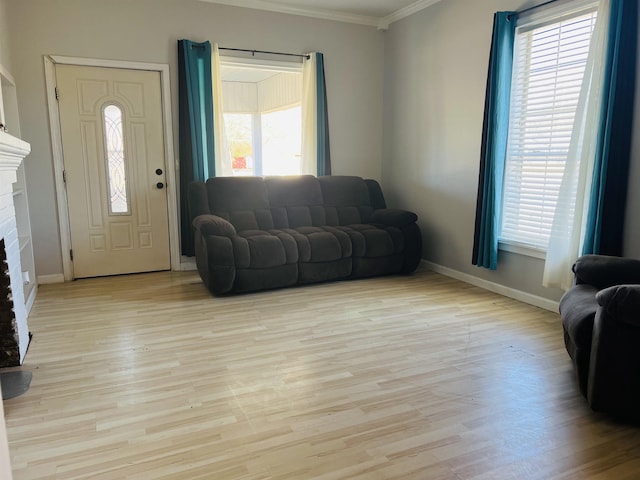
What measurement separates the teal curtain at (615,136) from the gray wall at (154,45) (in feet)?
9.39

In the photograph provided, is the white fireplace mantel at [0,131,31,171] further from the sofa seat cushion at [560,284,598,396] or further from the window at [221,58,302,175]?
the window at [221,58,302,175]

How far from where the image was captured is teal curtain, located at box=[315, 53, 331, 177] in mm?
5129

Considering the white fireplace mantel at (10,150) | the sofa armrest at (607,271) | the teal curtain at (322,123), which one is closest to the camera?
the white fireplace mantel at (10,150)

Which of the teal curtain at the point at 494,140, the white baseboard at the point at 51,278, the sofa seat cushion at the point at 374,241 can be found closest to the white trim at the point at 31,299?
the white baseboard at the point at 51,278

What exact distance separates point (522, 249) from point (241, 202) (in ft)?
8.46

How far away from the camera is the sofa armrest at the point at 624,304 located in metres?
1.92

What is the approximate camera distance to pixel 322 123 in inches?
205

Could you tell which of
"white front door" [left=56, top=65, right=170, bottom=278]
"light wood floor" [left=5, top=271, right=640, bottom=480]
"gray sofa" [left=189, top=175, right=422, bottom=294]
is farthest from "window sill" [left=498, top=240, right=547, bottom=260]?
"white front door" [left=56, top=65, right=170, bottom=278]

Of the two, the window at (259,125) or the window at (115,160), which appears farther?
the window at (259,125)

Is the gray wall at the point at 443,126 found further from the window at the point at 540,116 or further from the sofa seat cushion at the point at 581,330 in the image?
the sofa seat cushion at the point at 581,330

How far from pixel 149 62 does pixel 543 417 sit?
4338 millimetres

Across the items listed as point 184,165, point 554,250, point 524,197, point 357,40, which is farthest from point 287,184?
point 554,250

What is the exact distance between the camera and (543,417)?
6.97 feet

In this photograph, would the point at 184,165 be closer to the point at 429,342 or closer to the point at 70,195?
the point at 70,195
